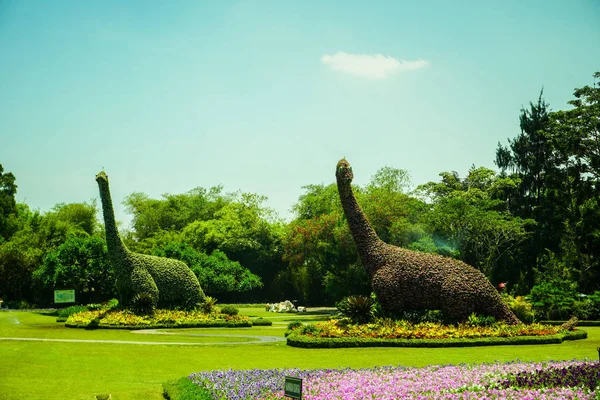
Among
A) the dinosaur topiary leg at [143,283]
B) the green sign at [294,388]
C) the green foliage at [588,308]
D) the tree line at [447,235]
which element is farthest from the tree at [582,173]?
the green sign at [294,388]

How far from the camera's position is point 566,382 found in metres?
9.54

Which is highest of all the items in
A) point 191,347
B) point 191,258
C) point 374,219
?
point 374,219

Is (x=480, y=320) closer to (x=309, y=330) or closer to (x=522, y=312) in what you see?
(x=522, y=312)

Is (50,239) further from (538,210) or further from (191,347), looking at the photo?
(538,210)

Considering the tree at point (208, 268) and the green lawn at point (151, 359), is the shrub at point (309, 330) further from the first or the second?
the tree at point (208, 268)

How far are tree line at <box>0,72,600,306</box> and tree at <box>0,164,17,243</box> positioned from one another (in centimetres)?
10

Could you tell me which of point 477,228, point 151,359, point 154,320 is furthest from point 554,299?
point 151,359

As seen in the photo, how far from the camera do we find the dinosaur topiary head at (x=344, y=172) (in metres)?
22.5

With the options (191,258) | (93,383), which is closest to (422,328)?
(93,383)

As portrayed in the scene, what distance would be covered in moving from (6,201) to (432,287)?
42.9 meters

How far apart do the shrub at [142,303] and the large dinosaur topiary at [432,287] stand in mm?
11368

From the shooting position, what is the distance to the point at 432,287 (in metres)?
20.2

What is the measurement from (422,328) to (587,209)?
2322 centimetres

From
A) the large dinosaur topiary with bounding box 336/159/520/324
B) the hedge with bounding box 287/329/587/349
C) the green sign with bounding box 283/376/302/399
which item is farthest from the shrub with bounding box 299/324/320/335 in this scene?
the green sign with bounding box 283/376/302/399
